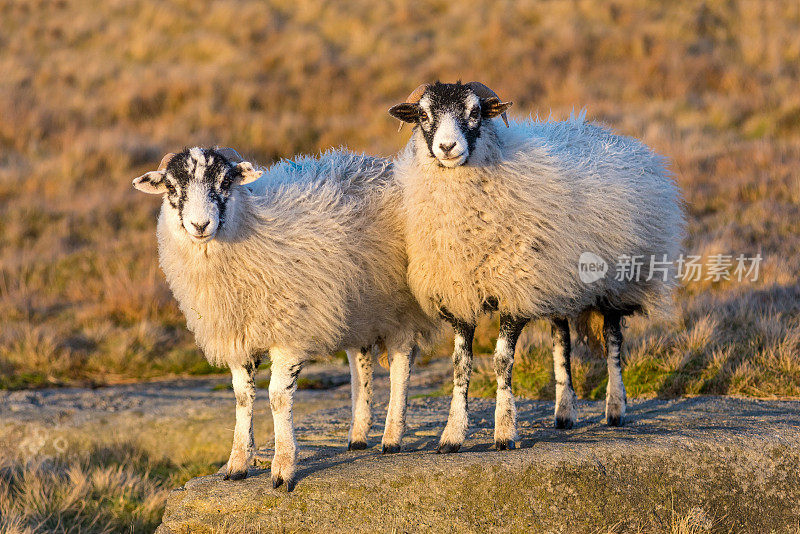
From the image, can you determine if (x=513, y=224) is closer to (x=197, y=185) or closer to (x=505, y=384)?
(x=505, y=384)

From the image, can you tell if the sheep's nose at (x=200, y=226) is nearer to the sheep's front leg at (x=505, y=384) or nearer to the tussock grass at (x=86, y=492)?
the sheep's front leg at (x=505, y=384)

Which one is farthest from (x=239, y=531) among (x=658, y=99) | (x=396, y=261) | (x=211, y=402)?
(x=658, y=99)

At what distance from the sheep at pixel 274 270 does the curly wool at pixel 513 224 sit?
1.20 feet

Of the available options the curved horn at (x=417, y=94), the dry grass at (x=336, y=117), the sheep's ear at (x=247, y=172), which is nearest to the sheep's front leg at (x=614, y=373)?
the dry grass at (x=336, y=117)

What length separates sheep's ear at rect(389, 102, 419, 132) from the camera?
4.99m

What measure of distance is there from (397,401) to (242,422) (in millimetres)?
1063

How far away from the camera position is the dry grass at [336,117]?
8977 millimetres

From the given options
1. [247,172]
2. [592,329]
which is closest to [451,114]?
[247,172]

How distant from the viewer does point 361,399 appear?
5.72 m

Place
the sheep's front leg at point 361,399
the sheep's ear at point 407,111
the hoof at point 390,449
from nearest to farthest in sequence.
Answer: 1. the sheep's ear at point 407,111
2. the hoof at point 390,449
3. the sheep's front leg at point 361,399

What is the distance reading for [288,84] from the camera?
2050cm

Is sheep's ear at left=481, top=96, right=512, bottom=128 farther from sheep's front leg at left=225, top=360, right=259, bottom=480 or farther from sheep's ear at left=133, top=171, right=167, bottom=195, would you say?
sheep's front leg at left=225, top=360, right=259, bottom=480

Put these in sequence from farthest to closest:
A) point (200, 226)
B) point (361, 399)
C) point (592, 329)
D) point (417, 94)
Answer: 1. point (592, 329)
2. point (361, 399)
3. point (417, 94)
4. point (200, 226)

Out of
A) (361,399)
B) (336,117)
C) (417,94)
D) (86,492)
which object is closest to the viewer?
(417,94)
